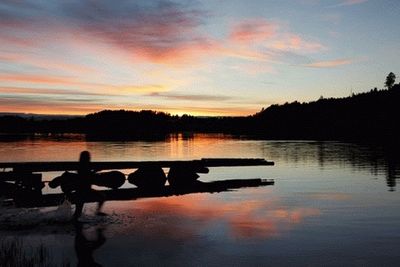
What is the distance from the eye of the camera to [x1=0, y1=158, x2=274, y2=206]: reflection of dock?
92.9 feet

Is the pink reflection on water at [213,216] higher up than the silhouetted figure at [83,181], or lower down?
lower down

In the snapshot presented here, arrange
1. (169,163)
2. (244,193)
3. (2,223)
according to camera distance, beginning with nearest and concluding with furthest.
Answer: (2,223)
(244,193)
(169,163)

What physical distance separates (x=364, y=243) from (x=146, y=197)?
53.6 ft

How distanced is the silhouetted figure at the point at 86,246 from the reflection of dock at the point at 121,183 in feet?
23.5

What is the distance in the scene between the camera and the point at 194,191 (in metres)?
34.3

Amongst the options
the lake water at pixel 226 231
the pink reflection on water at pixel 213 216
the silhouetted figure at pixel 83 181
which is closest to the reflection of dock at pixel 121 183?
the lake water at pixel 226 231

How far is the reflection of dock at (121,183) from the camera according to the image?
2831cm

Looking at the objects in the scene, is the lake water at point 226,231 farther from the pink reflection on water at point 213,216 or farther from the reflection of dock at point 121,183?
the reflection of dock at point 121,183

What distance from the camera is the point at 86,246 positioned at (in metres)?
16.1

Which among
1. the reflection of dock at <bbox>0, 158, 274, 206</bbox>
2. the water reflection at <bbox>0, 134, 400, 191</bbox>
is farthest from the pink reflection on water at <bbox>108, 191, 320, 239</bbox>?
the water reflection at <bbox>0, 134, 400, 191</bbox>

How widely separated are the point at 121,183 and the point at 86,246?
18.5 metres

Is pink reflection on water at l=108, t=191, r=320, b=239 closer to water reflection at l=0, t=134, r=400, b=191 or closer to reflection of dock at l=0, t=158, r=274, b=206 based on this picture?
reflection of dock at l=0, t=158, r=274, b=206

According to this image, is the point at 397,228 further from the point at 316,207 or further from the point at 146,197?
the point at 146,197

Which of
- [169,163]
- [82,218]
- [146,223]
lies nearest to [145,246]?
[146,223]
